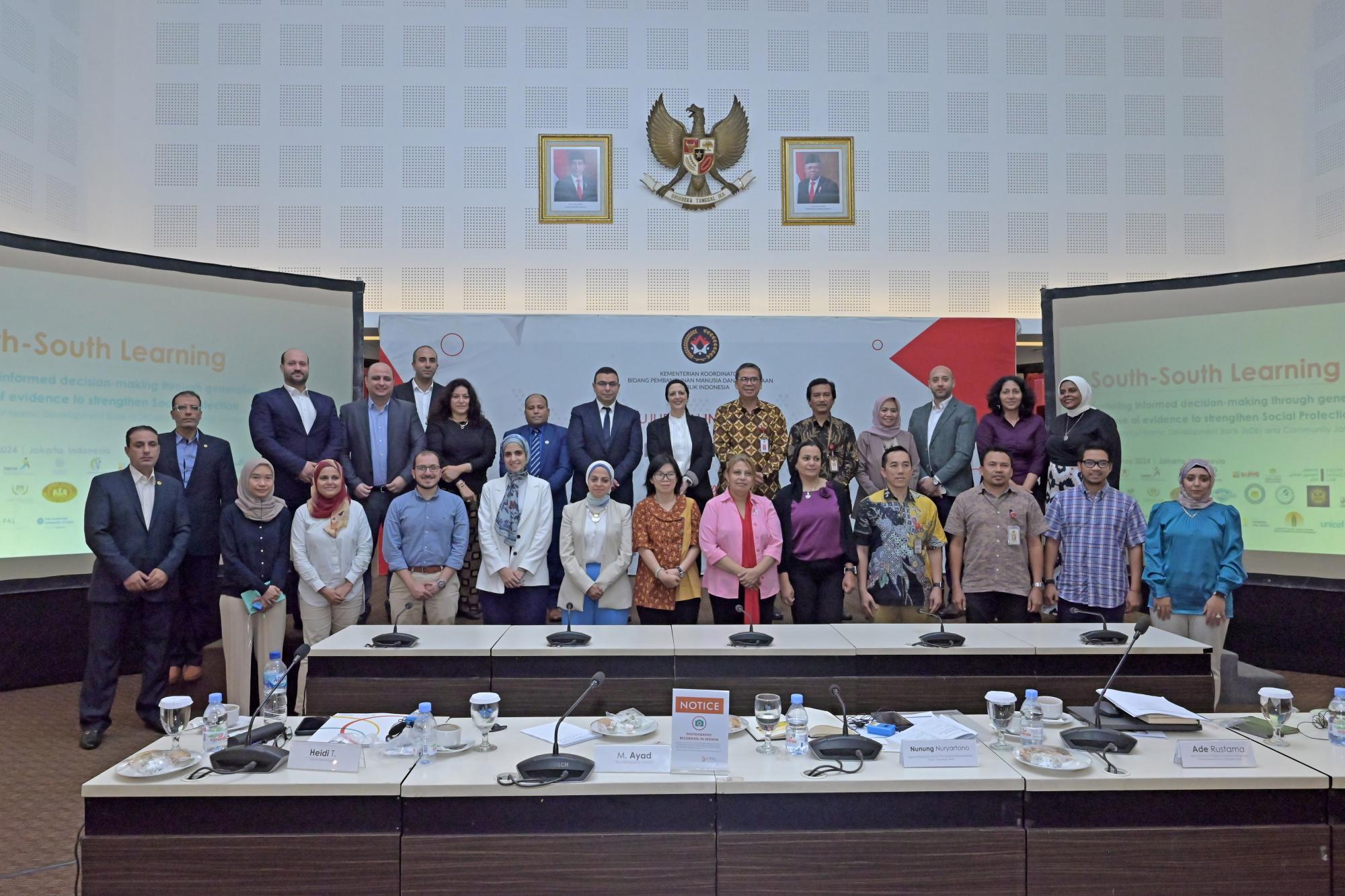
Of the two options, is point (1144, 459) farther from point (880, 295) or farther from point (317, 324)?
point (317, 324)

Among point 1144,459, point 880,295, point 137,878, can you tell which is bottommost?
point 137,878

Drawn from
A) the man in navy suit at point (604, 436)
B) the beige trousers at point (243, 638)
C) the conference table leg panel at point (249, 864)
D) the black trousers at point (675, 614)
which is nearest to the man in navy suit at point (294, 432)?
the beige trousers at point (243, 638)

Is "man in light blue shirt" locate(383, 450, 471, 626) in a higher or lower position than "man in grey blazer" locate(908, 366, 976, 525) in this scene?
lower

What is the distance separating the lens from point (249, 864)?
75.7 inches

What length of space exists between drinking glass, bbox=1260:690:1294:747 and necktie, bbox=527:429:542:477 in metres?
3.76

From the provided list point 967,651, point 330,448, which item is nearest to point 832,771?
point 967,651

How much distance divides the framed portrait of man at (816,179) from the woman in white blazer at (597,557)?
11.2ft

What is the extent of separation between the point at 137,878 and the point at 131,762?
264 mm

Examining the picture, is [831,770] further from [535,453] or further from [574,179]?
[574,179]

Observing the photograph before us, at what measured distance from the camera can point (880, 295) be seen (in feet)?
22.4

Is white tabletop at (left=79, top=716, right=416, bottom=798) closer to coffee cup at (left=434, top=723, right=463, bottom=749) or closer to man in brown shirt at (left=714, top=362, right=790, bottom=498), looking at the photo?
coffee cup at (left=434, top=723, right=463, bottom=749)

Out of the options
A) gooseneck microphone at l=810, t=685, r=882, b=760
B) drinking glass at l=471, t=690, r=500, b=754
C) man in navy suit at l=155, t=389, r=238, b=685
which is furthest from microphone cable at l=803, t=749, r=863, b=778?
man in navy suit at l=155, t=389, r=238, b=685

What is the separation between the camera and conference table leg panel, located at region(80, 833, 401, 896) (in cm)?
191

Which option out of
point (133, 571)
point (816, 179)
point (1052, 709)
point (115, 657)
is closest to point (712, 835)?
point (1052, 709)
